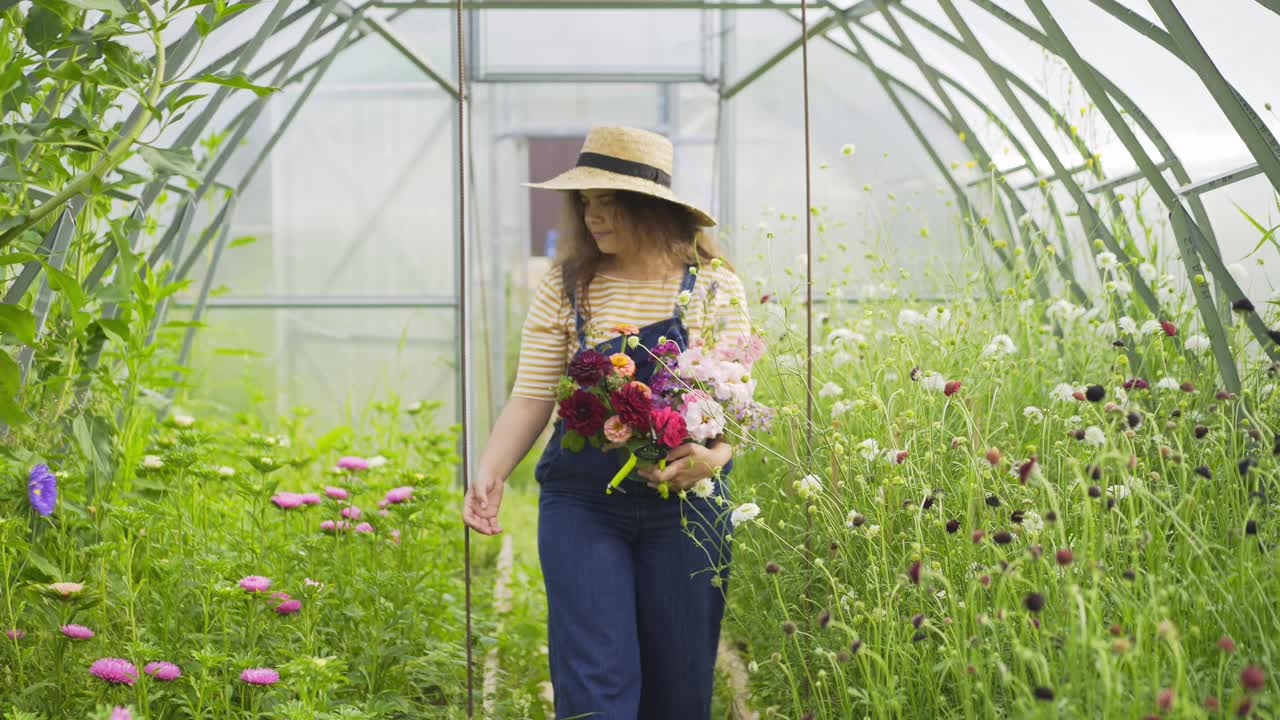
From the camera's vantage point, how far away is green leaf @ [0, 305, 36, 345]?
5.11ft

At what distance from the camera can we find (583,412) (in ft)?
6.03

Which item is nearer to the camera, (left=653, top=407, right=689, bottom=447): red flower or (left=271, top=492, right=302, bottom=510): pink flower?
(left=653, top=407, right=689, bottom=447): red flower

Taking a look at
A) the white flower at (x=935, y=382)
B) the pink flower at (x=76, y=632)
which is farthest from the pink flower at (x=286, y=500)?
the white flower at (x=935, y=382)

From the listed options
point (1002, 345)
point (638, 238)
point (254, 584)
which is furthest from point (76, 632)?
point (1002, 345)

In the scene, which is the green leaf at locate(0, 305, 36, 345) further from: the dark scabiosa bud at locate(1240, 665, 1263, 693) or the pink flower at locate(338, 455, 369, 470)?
the dark scabiosa bud at locate(1240, 665, 1263, 693)

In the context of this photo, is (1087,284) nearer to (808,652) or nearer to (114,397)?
(808,652)

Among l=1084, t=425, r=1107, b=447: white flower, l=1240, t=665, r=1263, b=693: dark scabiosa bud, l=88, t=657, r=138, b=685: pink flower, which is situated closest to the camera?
l=1240, t=665, r=1263, b=693: dark scabiosa bud

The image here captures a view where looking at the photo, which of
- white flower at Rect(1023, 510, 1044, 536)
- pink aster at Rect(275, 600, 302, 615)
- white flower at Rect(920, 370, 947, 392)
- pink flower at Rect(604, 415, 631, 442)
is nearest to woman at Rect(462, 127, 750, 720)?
pink flower at Rect(604, 415, 631, 442)

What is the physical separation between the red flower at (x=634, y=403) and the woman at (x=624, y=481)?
0.12m

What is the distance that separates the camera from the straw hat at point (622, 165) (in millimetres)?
2039

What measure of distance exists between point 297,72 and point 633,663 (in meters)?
3.67

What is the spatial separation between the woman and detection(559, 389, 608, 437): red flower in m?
0.14

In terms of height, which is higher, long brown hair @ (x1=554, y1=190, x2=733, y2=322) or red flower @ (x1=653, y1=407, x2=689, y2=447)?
long brown hair @ (x1=554, y1=190, x2=733, y2=322)

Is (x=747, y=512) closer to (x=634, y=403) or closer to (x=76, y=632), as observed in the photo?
(x=634, y=403)
